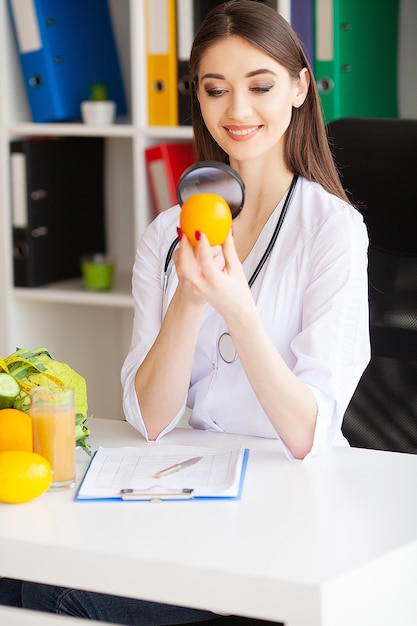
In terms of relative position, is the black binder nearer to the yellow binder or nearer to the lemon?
the yellow binder

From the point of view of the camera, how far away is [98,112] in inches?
106

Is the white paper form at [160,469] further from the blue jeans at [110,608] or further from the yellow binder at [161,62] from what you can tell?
the yellow binder at [161,62]

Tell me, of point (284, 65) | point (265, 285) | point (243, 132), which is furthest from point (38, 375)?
point (284, 65)

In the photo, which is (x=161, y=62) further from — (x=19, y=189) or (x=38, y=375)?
(x=38, y=375)

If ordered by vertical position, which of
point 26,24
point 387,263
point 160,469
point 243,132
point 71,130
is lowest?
point 160,469

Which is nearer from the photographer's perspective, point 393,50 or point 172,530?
point 172,530

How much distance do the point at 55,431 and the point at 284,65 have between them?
2.28 ft

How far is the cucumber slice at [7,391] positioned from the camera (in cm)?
129

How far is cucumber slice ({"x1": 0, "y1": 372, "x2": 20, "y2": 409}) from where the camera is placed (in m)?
1.29

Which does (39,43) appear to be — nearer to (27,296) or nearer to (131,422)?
(27,296)

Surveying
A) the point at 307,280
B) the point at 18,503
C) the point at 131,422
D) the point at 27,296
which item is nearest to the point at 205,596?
the point at 18,503

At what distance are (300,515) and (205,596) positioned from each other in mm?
177

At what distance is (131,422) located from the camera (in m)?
1.52

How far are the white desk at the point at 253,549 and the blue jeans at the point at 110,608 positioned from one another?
0.18m
